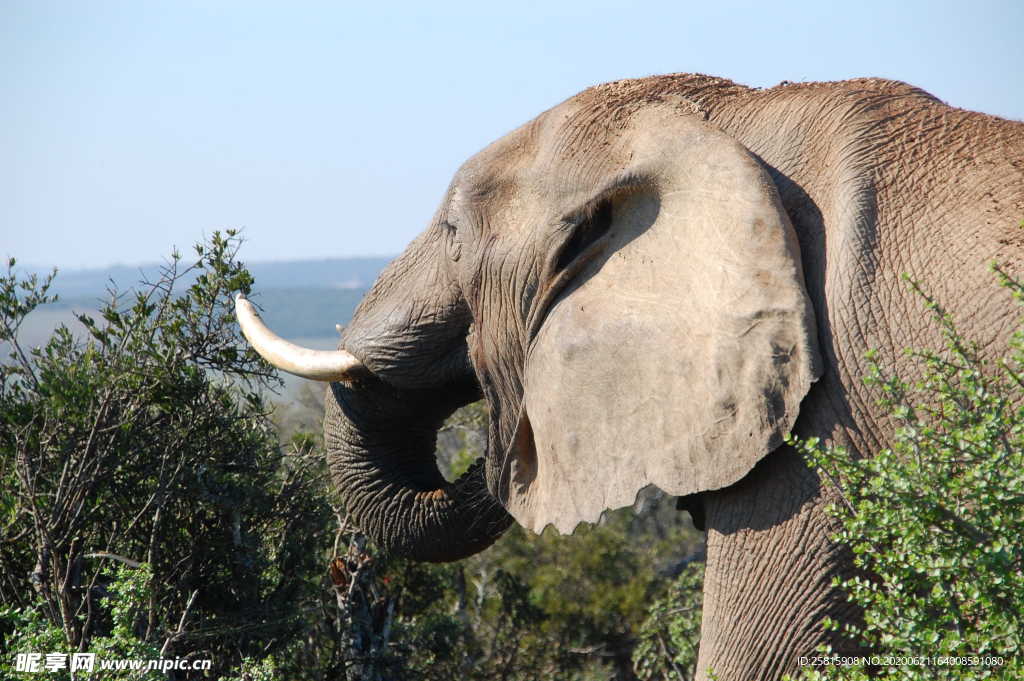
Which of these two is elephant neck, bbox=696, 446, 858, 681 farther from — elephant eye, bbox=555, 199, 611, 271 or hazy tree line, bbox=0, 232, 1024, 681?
elephant eye, bbox=555, 199, 611, 271

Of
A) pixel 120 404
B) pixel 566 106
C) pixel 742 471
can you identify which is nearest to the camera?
pixel 742 471

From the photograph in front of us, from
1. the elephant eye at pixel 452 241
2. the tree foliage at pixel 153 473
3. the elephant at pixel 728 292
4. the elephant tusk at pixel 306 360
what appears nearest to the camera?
the elephant at pixel 728 292

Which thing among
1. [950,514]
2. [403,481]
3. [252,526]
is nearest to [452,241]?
[403,481]

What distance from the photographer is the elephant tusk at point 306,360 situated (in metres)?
4.26

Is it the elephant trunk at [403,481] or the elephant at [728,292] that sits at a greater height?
the elephant at [728,292]

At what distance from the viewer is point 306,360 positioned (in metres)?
4.27

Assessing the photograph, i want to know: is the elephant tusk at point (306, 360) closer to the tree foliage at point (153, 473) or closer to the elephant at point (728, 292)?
the elephant at point (728, 292)

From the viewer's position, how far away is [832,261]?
3.14 meters

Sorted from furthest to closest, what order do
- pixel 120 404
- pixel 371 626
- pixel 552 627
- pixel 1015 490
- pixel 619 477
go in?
pixel 552 627 < pixel 371 626 < pixel 120 404 < pixel 619 477 < pixel 1015 490

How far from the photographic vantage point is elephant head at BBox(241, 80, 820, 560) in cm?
311

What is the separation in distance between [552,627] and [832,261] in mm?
5749

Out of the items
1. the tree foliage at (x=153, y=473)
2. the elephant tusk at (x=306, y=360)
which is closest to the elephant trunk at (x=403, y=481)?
the elephant tusk at (x=306, y=360)

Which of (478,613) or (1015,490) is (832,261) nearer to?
(1015,490)

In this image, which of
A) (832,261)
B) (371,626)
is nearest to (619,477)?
(832,261)
